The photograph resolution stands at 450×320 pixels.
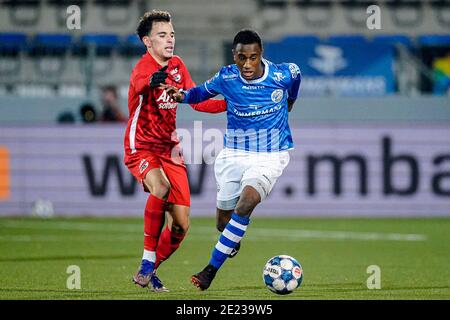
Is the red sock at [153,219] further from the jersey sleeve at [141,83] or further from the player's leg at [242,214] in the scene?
the jersey sleeve at [141,83]

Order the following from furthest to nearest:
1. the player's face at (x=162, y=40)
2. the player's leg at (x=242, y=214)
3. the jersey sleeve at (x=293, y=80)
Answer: the jersey sleeve at (x=293, y=80), the player's face at (x=162, y=40), the player's leg at (x=242, y=214)

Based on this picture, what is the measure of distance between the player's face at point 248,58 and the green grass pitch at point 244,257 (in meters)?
1.71

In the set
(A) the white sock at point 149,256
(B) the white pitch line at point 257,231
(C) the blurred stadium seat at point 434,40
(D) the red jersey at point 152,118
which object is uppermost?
(C) the blurred stadium seat at point 434,40

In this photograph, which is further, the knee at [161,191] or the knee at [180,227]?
the knee at [180,227]

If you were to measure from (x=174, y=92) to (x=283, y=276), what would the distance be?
168 centimetres

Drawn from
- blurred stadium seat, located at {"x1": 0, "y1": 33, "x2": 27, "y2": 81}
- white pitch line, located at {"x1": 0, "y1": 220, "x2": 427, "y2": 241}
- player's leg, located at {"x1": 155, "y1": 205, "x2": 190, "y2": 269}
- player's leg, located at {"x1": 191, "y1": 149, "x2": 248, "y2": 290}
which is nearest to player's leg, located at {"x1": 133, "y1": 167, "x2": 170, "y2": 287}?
player's leg, located at {"x1": 155, "y1": 205, "x2": 190, "y2": 269}

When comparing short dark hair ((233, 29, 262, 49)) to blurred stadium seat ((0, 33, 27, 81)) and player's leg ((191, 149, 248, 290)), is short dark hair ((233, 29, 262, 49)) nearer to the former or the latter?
player's leg ((191, 149, 248, 290))

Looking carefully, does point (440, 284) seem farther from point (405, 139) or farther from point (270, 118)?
point (405, 139)

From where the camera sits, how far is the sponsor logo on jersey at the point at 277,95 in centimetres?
847

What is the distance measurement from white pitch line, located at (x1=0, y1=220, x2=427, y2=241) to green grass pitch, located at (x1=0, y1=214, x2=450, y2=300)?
14mm

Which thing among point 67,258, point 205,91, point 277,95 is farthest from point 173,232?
point 67,258

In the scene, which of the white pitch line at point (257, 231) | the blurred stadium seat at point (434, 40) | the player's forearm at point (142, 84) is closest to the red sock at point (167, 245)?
the player's forearm at point (142, 84)

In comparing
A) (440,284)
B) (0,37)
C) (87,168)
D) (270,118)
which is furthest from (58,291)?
(0,37)

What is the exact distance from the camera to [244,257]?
11367 mm
